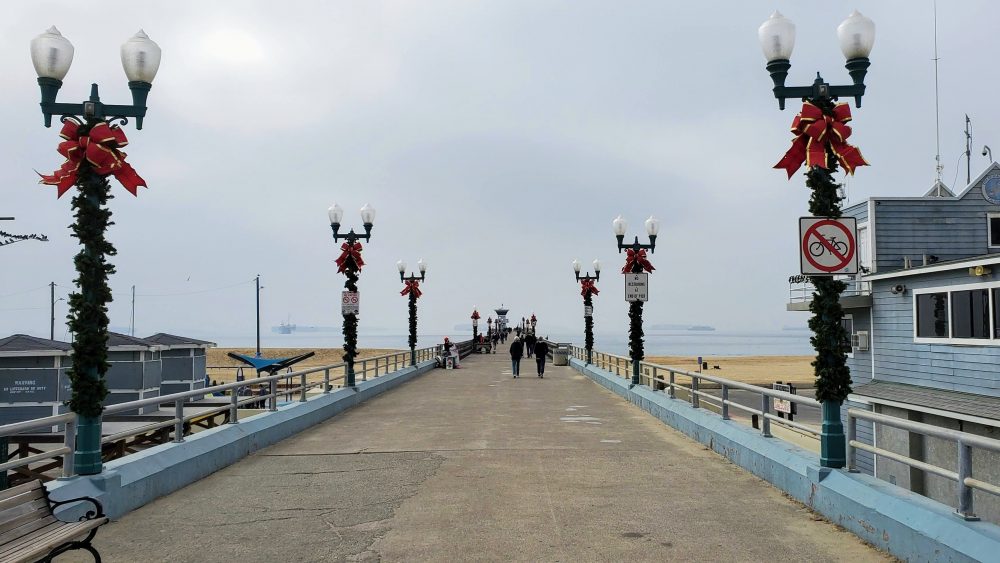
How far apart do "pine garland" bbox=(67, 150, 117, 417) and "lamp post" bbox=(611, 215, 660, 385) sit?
1555cm

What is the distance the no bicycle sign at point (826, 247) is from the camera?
8.07 meters

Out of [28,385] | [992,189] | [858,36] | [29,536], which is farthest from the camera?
[992,189]

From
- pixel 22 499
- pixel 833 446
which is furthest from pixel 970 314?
pixel 22 499

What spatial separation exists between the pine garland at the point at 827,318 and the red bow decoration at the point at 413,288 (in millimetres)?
32651

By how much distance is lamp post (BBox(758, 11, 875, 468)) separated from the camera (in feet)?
26.8

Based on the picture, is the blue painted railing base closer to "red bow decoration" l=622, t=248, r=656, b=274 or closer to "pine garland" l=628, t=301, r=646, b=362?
"pine garland" l=628, t=301, r=646, b=362

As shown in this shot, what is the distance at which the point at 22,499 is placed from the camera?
5.61 meters

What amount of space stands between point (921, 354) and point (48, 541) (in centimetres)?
2029

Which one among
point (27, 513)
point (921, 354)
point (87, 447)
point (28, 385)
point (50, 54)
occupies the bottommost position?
point (28, 385)

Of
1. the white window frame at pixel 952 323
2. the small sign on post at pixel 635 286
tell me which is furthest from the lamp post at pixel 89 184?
the white window frame at pixel 952 323

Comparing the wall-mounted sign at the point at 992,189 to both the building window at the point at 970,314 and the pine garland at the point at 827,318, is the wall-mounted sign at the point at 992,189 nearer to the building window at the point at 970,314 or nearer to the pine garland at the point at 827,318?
the building window at the point at 970,314

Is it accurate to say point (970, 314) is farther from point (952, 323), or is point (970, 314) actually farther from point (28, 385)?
→ point (28, 385)

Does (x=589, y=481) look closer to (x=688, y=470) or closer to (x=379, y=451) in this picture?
(x=688, y=470)

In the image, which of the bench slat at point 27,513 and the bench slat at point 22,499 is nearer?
the bench slat at point 22,499
